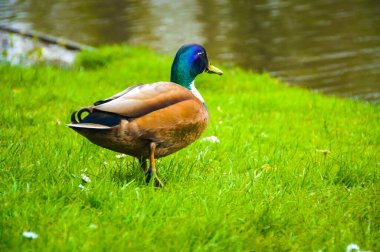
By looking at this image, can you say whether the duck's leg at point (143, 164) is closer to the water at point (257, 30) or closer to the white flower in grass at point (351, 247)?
the white flower in grass at point (351, 247)

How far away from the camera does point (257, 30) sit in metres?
15.9

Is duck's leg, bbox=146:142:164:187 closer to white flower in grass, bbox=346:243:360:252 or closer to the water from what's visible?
white flower in grass, bbox=346:243:360:252

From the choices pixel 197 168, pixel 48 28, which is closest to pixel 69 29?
pixel 48 28

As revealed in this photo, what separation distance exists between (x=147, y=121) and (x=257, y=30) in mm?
12787

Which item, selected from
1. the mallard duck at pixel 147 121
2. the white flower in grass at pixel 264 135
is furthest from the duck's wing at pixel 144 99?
the white flower in grass at pixel 264 135

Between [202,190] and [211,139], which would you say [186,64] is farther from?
[211,139]

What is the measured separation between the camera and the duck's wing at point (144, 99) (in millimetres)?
3543

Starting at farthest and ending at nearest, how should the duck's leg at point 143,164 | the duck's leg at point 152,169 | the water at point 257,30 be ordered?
the water at point 257,30, the duck's leg at point 143,164, the duck's leg at point 152,169

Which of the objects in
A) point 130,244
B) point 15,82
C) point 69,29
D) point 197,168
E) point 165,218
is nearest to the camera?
point 130,244

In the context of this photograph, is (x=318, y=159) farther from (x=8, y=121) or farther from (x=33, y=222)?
(x=8, y=121)

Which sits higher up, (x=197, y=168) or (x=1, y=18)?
(x=197, y=168)

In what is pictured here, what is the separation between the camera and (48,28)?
18.2m

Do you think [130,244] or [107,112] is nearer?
[130,244]

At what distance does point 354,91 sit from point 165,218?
24.0 feet
